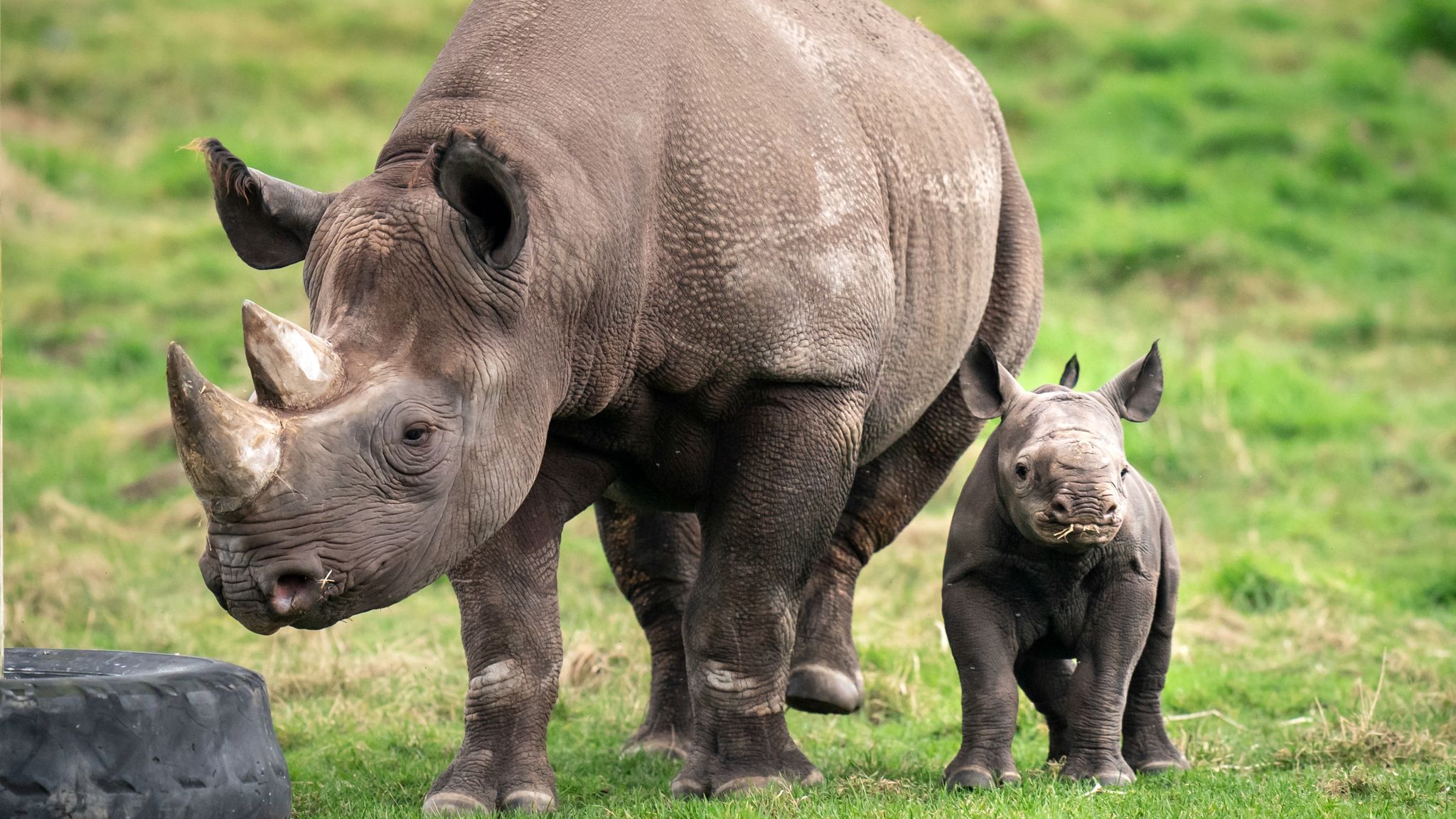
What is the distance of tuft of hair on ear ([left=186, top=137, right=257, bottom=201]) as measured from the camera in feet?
16.6

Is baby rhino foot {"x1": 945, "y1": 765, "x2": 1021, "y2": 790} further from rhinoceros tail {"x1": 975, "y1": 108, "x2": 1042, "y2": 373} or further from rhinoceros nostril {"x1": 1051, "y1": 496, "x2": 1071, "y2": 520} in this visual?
rhinoceros tail {"x1": 975, "y1": 108, "x2": 1042, "y2": 373}

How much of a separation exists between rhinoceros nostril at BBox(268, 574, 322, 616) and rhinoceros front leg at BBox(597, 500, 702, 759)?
2.40 meters

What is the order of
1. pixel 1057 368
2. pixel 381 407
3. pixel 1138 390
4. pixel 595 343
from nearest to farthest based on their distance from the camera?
pixel 381 407 → pixel 595 343 → pixel 1138 390 → pixel 1057 368

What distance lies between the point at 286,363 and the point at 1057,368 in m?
8.86

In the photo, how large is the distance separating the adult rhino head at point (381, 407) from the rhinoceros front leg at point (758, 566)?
75cm

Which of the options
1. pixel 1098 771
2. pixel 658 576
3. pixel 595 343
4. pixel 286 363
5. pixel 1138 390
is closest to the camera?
pixel 286 363

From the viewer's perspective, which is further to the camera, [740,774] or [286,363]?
[740,774]

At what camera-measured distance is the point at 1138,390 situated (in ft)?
19.0

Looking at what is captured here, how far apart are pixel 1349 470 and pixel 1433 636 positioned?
11.0ft

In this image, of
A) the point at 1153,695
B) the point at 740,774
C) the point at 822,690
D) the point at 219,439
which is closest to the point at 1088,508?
the point at 1153,695

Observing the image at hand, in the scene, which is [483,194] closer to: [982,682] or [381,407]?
[381,407]

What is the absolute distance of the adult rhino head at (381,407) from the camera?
13.7 feet

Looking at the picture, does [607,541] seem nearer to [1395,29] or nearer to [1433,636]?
[1433,636]

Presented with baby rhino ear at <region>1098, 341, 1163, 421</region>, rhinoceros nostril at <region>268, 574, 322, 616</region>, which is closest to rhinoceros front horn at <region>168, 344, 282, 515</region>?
rhinoceros nostril at <region>268, 574, 322, 616</region>
